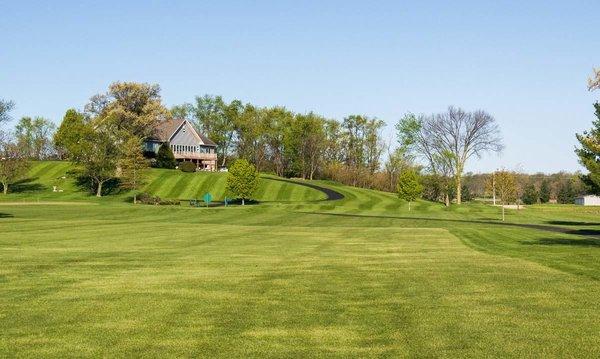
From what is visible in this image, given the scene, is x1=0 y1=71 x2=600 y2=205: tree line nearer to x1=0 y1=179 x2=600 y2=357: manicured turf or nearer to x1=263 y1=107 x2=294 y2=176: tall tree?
x1=263 y1=107 x2=294 y2=176: tall tree

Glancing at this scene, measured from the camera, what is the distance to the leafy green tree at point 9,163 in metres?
96.1

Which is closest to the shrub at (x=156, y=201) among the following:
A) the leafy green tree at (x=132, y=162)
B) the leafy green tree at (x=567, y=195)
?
the leafy green tree at (x=132, y=162)

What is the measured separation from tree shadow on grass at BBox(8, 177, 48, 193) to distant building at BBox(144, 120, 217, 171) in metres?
27.4

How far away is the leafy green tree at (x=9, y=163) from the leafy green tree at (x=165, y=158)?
29.9m

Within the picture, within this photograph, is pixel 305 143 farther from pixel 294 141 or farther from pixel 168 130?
pixel 168 130

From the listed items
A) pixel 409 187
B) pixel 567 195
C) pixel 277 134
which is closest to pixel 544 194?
pixel 567 195

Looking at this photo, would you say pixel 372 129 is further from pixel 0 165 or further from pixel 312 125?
pixel 0 165

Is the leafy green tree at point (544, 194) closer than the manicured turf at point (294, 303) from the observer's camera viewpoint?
No

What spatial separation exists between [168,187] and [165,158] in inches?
841

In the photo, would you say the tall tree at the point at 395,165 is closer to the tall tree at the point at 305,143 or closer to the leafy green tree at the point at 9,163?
the tall tree at the point at 305,143

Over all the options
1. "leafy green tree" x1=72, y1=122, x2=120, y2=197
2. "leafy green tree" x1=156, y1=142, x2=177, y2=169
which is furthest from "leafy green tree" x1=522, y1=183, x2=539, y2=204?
"leafy green tree" x1=72, y1=122, x2=120, y2=197

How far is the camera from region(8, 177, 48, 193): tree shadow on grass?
338ft

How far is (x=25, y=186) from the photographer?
106062mm

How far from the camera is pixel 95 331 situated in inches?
419
